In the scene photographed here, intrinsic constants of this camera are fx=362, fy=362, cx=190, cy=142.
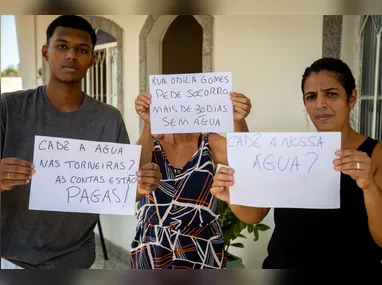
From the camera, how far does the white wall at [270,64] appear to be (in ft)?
3.39

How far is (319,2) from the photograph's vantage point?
70cm

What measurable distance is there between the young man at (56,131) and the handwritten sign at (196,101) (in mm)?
147

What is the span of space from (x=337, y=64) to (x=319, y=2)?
0.94ft

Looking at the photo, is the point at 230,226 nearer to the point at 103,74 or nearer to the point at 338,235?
the point at 338,235

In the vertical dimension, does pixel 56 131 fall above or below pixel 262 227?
above

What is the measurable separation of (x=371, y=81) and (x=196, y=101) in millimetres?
500

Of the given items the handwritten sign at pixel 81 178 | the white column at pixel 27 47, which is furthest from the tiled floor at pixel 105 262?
the white column at pixel 27 47

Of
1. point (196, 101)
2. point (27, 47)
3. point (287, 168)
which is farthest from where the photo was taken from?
point (27, 47)

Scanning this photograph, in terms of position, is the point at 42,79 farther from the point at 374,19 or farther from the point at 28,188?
the point at 374,19

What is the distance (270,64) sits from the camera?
1139mm

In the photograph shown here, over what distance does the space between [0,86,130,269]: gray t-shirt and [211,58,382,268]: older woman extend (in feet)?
1.14

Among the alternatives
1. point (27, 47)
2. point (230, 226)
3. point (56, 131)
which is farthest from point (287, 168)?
point (27, 47)

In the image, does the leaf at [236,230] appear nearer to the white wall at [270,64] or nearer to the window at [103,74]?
the white wall at [270,64]

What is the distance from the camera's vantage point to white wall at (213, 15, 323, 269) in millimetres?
1033
